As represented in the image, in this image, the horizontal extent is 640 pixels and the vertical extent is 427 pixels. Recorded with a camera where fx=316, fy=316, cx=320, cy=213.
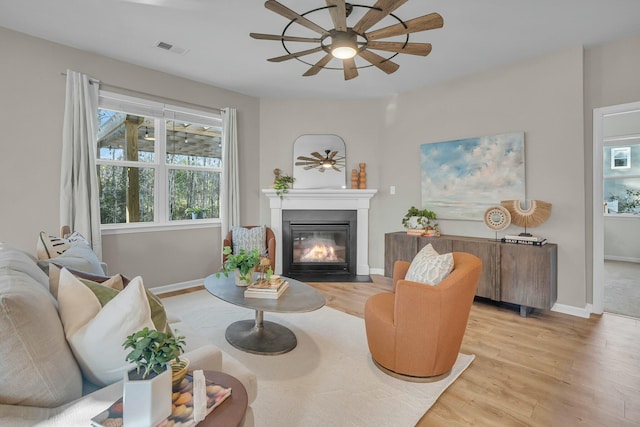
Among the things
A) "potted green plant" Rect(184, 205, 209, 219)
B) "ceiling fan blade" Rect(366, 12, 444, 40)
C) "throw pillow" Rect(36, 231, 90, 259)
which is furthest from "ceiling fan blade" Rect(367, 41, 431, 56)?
"potted green plant" Rect(184, 205, 209, 219)

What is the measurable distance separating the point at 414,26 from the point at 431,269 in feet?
5.42

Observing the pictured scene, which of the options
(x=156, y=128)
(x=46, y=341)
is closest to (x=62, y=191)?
(x=156, y=128)

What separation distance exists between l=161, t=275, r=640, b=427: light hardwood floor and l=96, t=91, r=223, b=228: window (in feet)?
9.42

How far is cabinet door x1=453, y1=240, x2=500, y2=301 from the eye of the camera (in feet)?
11.4

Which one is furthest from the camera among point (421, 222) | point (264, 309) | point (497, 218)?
point (421, 222)

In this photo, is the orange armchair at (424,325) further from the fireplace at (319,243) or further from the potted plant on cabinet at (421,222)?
the fireplace at (319,243)

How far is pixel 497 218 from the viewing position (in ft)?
12.1

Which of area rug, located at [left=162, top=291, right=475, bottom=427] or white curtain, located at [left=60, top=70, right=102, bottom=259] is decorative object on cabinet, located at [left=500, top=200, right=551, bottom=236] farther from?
white curtain, located at [left=60, top=70, right=102, bottom=259]

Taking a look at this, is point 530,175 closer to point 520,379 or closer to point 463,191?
point 463,191

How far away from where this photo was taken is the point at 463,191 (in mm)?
4184

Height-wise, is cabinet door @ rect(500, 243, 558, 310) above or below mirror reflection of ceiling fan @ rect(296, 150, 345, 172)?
below

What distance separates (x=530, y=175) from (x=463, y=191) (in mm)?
765

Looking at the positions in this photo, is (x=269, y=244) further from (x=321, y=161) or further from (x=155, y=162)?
(x=155, y=162)

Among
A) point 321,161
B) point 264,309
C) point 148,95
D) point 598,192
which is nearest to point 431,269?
point 264,309
